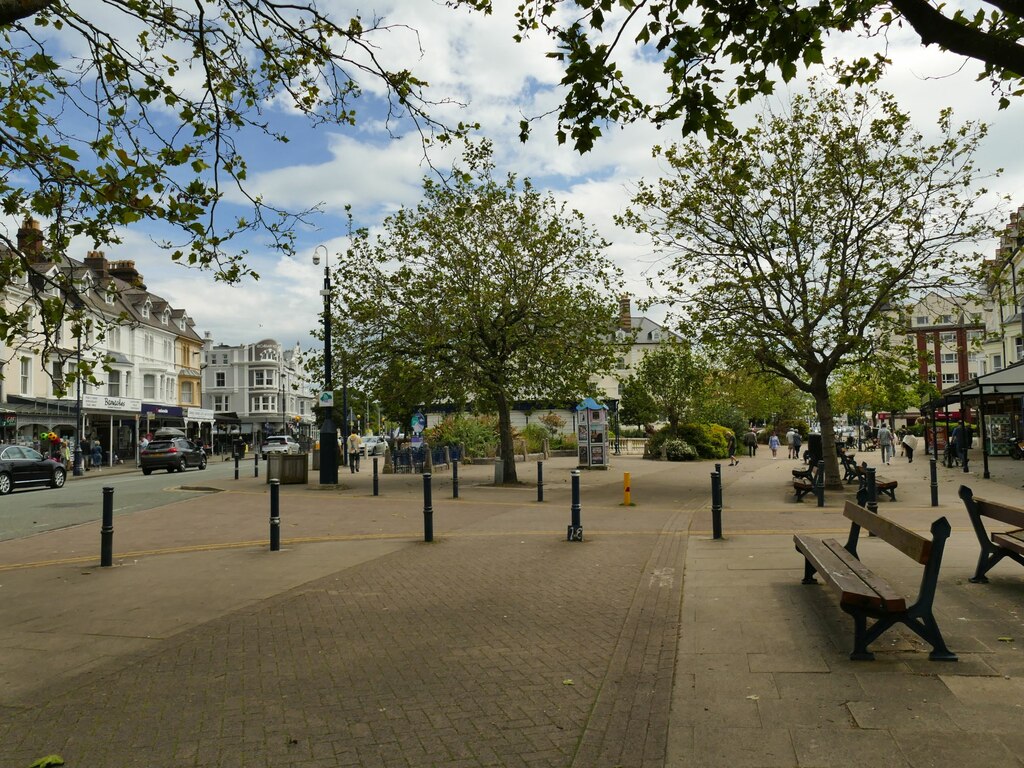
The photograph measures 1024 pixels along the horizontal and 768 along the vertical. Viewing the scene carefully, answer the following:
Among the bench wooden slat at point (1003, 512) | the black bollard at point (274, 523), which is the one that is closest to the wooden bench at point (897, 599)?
the bench wooden slat at point (1003, 512)

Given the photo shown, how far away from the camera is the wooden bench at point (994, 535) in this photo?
6.45 m

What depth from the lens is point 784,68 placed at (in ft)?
18.9

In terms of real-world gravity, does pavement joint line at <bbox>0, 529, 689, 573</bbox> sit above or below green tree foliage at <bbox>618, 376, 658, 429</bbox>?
below

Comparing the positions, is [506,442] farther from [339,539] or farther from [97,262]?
[97,262]

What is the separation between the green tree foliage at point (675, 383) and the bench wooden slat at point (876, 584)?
37.1 meters

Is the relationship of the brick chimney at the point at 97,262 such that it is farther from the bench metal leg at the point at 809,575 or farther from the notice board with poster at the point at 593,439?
the bench metal leg at the point at 809,575

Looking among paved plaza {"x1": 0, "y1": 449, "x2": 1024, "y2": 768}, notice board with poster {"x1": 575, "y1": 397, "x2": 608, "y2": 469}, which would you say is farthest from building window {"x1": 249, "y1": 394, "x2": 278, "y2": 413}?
paved plaza {"x1": 0, "y1": 449, "x2": 1024, "y2": 768}

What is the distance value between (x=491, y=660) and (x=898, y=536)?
2909 mm

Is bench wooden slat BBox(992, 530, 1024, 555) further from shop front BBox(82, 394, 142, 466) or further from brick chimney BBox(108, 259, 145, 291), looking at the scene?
brick chimney BBox(108, 259, 145, 291)

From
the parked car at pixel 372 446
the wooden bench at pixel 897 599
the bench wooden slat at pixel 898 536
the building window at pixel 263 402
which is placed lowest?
the parked car at pixel 372 446

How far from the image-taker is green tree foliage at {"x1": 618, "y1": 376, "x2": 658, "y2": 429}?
4547 cm

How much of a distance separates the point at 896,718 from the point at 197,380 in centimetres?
6380

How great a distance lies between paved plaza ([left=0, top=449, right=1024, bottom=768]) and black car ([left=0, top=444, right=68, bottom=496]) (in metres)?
14.2

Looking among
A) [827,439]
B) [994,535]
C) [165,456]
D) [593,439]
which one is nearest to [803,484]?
[827,439]
